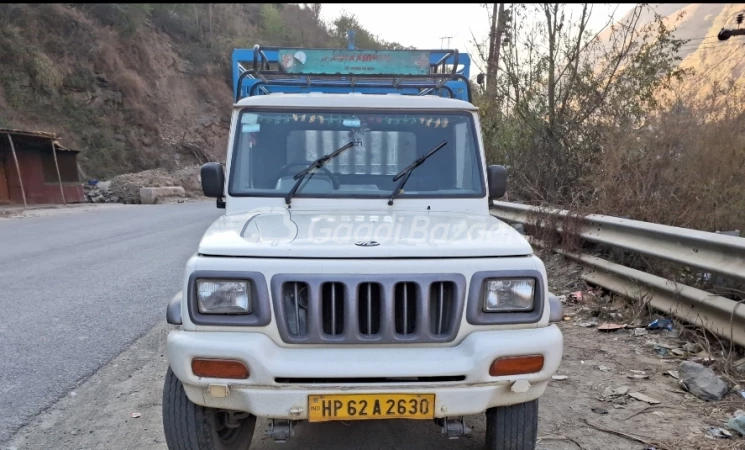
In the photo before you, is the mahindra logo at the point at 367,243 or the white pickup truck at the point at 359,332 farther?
the mahindra logo at the point at 367,243

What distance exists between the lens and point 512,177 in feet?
31.1

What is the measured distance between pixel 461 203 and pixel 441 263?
1.12m

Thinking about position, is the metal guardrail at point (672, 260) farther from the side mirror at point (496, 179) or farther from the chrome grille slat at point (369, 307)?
the chrome grille slat at point (369, 307)

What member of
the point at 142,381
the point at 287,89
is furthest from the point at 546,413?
the point at 287,89

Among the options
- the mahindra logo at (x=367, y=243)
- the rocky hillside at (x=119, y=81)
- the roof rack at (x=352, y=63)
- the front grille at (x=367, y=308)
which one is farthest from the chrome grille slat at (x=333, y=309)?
the rocky hillside at (x=119, y=81)

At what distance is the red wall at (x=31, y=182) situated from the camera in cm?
2100

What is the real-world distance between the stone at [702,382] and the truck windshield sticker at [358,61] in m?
3.96

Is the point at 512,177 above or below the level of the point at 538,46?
below

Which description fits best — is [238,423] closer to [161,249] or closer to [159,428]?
[159,428]

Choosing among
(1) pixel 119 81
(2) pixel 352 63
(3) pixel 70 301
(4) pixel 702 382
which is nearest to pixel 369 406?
(4) pixel 702 382

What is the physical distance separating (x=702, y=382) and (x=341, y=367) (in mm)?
2537

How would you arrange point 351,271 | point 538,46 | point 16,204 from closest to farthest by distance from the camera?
point 351,271 < point 538,46 < point 16,204

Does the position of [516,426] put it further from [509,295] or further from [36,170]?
[36,170]

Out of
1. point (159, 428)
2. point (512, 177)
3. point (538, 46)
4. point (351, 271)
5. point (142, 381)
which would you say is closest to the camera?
point (351, 271)
